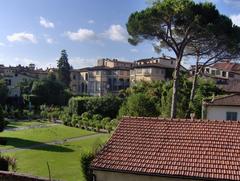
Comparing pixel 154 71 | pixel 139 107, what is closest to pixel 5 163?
pixel 139 107

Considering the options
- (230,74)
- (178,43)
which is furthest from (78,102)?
(230,74)

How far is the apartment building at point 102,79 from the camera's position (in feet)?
Result: 326

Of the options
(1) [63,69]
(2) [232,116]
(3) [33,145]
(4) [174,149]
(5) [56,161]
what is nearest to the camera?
(4) [174,149]

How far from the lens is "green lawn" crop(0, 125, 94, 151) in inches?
1385

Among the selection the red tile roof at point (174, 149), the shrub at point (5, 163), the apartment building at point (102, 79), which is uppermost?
the apartment building at point (102, 79)

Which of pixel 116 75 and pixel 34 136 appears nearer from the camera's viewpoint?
pixel 34 136

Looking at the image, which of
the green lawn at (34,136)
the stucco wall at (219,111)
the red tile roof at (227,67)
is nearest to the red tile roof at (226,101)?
the stucco wall at (219,111)

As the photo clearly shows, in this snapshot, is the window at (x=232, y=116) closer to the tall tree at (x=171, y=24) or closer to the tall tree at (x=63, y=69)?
the tall tree at (x=171, y=24)

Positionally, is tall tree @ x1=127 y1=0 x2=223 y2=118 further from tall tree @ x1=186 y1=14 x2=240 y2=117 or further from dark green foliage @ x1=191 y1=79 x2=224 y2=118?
dark green foliage @ x1=191 y1=79 x2=224 y2=118

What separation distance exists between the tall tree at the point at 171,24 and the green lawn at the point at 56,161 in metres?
10.7

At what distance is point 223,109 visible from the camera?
34.6m

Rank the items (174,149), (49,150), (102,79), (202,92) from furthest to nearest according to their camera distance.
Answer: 1. (102,79)
2. (202,92)
3. (49,150)
4. (174,149)

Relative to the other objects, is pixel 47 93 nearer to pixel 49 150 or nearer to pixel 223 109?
pixel 49 150

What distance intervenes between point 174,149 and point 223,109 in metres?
21.9
